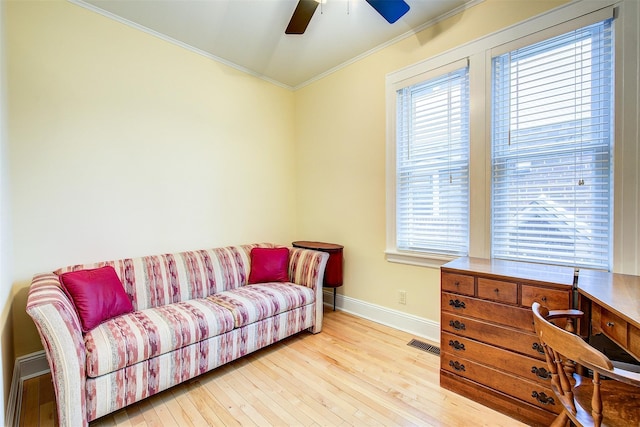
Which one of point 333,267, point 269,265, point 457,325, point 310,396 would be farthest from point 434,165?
point 310,396

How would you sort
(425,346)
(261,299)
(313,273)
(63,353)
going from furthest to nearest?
(313,273), (425,346), (261,299), (63,353)

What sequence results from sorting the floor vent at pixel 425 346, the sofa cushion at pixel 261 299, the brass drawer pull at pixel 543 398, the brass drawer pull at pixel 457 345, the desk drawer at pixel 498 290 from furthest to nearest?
the floor vent at pixel 425 346 < the sofa cushion at pixel 261 299 < the brass drawer pull at pixel 457 345 < the desk drawer at pixel 498 290 < the brass drawer pull at pixel 543 398

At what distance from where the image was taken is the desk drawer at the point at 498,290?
164 centimetres

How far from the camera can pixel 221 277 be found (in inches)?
105

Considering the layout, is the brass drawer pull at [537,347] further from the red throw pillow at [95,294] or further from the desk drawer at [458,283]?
the red throw pillow at [95,294]

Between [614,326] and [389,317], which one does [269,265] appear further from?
[614,326]

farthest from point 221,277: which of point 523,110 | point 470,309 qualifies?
point 523,110

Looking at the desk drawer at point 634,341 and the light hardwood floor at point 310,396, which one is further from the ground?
the desk drawer at point 634,341

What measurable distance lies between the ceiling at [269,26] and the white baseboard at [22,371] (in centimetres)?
278

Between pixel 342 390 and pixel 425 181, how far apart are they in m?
1.90

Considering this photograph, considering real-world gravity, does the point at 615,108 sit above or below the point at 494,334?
above

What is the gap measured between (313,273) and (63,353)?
1.83 metres

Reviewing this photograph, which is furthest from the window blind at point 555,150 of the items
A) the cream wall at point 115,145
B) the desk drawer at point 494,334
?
the cream wall at point 115,145

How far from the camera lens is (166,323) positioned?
6.12ft
